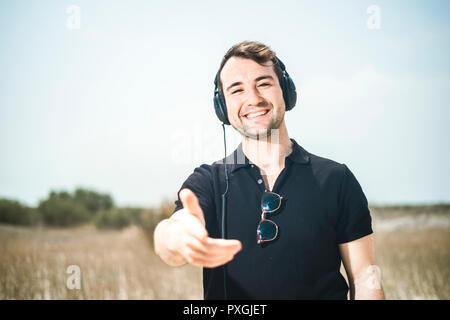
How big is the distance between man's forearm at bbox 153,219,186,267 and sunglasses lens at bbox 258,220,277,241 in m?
0.39

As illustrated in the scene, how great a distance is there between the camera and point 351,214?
1.64 metres

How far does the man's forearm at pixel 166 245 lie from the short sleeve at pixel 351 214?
82 centimetres

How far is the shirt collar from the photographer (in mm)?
1805

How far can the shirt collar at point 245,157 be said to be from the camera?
5.92 feet

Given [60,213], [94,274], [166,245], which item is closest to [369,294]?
[166,245]

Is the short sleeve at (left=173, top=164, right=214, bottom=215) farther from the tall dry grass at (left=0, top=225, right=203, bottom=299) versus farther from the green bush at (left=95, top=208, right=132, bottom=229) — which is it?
the green bush at (left=95, top=208, right=132, bottom=229)

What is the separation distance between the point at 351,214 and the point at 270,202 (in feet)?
1.39

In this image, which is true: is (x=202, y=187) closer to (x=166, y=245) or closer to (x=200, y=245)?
(x=166, y=245)

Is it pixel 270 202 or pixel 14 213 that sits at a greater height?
pixel 270 202

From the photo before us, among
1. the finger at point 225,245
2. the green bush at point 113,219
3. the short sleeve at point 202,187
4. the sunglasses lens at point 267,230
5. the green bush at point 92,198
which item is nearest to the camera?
the finger at point 225,245

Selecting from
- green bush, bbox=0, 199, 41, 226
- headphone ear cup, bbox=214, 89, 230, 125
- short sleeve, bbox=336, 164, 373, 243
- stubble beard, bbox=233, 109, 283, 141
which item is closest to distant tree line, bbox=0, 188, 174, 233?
green bush, bbox=0, 199, 41, 226

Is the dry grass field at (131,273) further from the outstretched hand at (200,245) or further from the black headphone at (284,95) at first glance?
the outstretched hand at (200,245)

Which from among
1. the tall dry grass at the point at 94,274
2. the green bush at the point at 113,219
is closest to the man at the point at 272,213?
the tall dry grass at the point at 94,274
